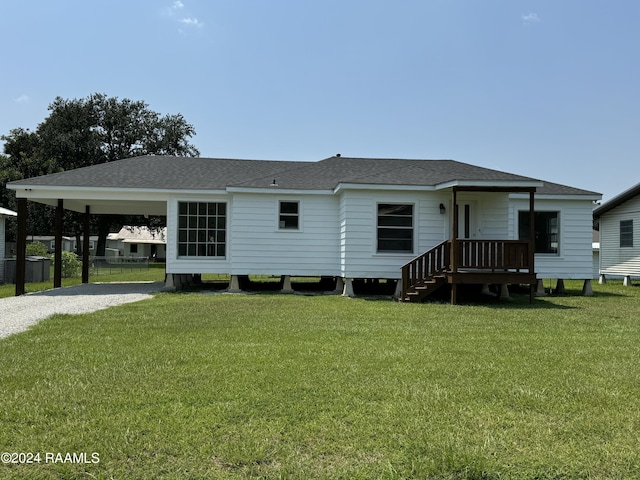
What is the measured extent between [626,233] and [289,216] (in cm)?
1497

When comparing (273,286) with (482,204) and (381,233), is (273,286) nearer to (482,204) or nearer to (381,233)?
(381,233)

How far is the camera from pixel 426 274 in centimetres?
1256

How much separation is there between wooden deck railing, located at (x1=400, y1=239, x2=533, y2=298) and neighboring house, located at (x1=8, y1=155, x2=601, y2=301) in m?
0.15

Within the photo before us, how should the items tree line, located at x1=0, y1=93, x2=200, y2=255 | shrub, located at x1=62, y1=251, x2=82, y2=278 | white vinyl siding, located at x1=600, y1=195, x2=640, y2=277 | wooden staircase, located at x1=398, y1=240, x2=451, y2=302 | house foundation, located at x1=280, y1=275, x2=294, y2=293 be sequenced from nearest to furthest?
wooden staircase, located at x1=398, y1=240, x2=451, y2=302 → house foundation, located at x1=280, y1=275, x2=294, y2=293 → white vinyl siding, located at x1=600, y1=195, x2=640, y2=277 → shrub, located at x1=62, y1=251, x2=82, y2=278 → tree line, located at x1=0, y1=93, x2=200, y2=255

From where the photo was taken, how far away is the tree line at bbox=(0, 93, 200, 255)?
36000mm

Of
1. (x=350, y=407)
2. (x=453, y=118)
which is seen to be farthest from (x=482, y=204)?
(x=350, y=407)

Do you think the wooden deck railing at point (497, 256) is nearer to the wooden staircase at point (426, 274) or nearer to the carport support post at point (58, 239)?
the wooden staircase at point (426, 274)

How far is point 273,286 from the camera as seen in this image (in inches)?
665

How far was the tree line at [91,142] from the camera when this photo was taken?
118ft

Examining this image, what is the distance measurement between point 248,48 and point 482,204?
861cm

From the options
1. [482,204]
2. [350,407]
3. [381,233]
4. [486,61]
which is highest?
[486,61]

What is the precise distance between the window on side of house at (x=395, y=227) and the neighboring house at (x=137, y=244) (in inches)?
1641

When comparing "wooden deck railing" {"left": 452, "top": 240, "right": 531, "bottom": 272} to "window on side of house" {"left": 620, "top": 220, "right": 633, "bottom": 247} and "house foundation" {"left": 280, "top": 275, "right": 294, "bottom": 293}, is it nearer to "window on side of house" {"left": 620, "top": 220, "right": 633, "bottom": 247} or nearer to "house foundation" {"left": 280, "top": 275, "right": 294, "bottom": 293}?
"house foundation" {"left": 280, "top": 275, "right": 294, "bottom": 293}

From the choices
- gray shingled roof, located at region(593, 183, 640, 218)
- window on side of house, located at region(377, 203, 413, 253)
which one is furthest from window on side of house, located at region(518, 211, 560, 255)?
gray shingled roof, located at region(593, 183, 640, 218)
